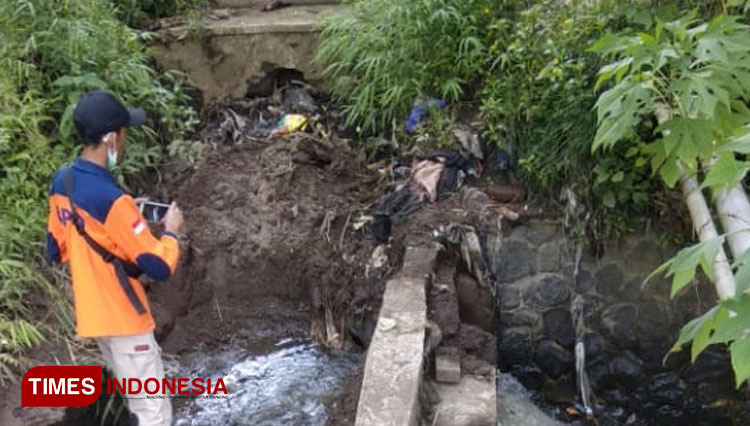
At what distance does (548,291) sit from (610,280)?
409 mm

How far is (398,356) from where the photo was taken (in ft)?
12.0

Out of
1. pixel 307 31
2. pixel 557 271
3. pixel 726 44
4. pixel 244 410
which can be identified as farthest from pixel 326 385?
pixel 307 31

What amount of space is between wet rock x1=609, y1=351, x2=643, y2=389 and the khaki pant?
2.97 metres

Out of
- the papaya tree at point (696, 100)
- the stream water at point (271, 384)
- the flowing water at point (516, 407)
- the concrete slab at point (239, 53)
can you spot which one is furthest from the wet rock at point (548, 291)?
the concrete slab at point (239, 53)

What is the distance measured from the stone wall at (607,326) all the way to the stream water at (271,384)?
1.21m

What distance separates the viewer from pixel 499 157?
5184mm

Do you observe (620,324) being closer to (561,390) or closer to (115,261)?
(561,390)

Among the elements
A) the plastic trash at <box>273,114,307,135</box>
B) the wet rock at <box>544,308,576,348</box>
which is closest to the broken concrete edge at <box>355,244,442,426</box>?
the wet rock at <box>544,308,576,348</box>

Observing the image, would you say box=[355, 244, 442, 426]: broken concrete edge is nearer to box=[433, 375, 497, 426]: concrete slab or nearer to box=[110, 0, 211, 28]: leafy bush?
box=[433, 375, 497, 426]: concrete slab

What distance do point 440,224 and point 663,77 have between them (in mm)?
1844

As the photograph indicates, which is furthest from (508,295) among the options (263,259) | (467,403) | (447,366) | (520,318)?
(263,259)

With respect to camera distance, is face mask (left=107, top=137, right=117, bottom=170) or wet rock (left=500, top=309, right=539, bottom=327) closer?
face mask (left=107, top=137, right=117, bottom=170)

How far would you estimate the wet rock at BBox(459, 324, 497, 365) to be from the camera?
4230 mm

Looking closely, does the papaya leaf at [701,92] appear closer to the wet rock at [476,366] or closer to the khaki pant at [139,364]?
the wet rock at [476,366]
